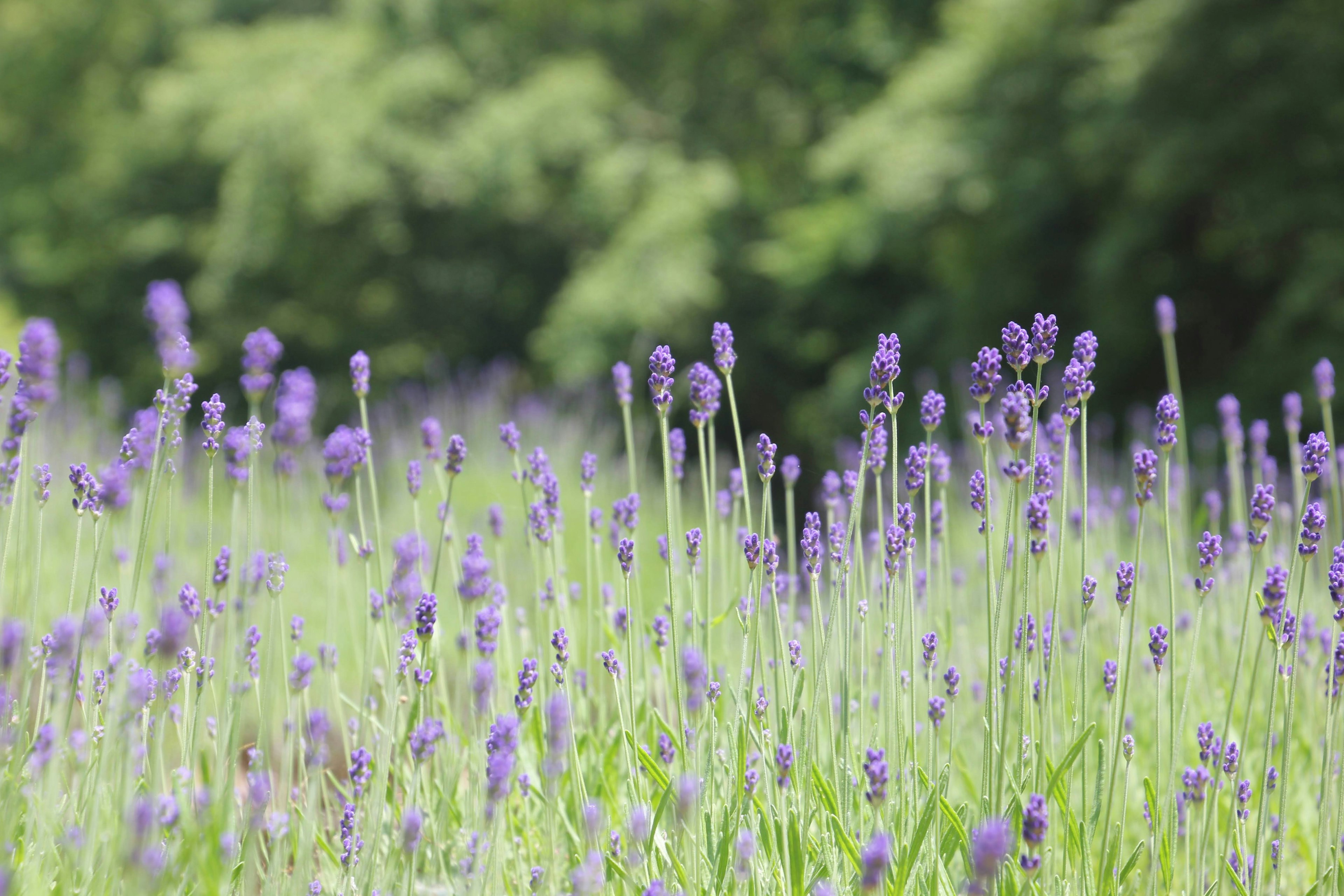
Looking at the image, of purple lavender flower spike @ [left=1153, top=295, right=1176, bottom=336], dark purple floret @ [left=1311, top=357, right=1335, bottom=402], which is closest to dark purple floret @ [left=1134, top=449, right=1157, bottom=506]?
dark purple floret @ [left=1311, top=357, right=1335, bottom=402]

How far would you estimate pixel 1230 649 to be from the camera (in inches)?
105

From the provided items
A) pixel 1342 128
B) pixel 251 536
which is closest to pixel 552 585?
pixel 251 536

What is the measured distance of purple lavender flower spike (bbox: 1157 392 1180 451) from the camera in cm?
147

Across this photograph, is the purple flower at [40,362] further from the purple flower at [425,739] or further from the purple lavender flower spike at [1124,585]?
the purple lavender flower spike at [1124,585]

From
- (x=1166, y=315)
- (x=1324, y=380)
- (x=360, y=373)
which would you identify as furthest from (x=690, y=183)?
(x=360, y=373)

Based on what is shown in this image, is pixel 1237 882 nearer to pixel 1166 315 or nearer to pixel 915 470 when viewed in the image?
pixel 915 470

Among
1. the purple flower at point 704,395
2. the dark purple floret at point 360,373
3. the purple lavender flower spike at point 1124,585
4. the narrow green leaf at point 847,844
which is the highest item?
the dark purple floret at point 360,373

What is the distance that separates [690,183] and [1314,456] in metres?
9.15

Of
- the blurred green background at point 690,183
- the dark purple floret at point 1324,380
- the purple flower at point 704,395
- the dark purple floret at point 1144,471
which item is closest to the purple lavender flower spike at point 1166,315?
the dark purple floret at point 1324,380

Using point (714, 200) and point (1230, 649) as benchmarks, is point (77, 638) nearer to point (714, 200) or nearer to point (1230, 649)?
point (1230, 649)

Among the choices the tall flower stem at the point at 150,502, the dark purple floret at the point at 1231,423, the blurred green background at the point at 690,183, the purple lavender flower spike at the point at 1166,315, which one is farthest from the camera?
the blurred green background at the point at 690,183

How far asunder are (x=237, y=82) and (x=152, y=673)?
10765mm

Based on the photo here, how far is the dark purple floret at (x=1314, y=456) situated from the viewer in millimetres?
1516

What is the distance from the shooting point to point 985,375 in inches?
53.3
